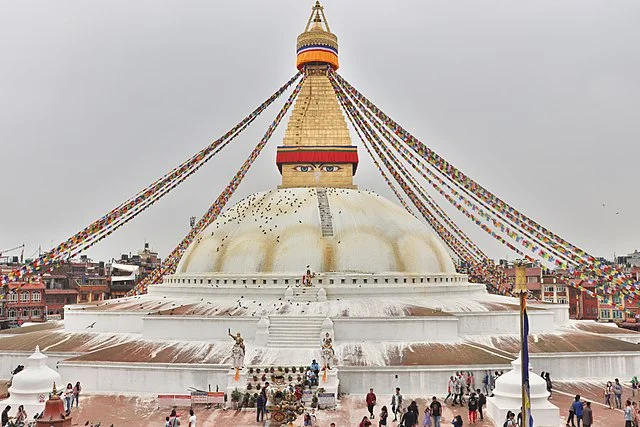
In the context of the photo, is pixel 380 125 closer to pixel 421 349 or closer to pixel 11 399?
pixel 421 349

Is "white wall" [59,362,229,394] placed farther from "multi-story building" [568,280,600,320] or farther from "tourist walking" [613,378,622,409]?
"multi-story building" [568,280,600,320]

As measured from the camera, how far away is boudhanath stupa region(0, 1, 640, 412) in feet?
49.8

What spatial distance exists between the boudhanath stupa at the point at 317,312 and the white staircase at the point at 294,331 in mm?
37

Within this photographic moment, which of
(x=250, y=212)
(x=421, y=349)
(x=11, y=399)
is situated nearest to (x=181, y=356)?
(x=11, y=399)

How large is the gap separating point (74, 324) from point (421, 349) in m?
11.2

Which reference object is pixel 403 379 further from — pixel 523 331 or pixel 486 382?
pixel 523 331

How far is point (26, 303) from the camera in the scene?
40531 mm

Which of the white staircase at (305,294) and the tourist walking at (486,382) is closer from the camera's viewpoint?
the tourist walking at (486,382)

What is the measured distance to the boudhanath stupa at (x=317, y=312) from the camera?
15172 mm

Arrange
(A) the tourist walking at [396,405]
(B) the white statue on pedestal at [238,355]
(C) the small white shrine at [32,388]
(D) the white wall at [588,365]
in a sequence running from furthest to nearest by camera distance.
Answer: (D) the white wall at [588,365] → (B) the white statue on pedestal at [238,355] → (C) the small white shrine at [32,388] → (A) the tourist walking at [396,405]

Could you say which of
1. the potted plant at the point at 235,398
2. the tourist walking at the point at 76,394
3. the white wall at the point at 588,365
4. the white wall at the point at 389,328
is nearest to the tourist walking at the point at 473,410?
the white wall at the point at 588,365

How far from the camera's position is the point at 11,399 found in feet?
44.1

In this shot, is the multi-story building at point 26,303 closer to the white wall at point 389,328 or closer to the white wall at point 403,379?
the white wall at point 389,328

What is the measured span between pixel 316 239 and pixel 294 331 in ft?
16.3
